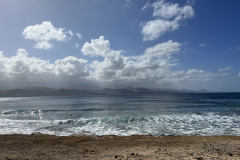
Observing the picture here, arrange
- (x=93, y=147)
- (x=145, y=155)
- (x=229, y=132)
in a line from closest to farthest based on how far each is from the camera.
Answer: (x=145, y=155), (x=93, y=147), (x=229, y=132)

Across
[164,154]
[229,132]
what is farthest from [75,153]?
[229,132]

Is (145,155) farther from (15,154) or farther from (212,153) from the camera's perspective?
(15,154)

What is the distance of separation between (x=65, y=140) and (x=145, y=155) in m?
8.12

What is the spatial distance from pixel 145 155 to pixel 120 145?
3691 mm

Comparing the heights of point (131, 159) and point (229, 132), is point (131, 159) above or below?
above

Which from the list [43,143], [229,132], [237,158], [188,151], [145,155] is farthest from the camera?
[229,132]

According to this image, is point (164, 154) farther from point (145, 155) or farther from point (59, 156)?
point (59, 156)

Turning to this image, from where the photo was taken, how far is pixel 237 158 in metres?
8.95

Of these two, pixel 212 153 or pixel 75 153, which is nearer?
pixel 212 153

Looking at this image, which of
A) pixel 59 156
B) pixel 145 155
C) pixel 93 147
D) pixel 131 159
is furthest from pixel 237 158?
pixel 59 156

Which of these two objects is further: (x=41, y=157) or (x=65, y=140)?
A: (x=65, y=140)

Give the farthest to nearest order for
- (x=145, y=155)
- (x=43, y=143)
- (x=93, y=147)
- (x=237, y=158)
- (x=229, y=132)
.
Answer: (x=229, y=132), (x=43, y=143), (x=93, y=147), (x=145, y=155), (x=237, y=158)

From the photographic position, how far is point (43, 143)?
549 inches

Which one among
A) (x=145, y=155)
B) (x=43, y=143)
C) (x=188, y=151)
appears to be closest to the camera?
(x=145, y=155)
